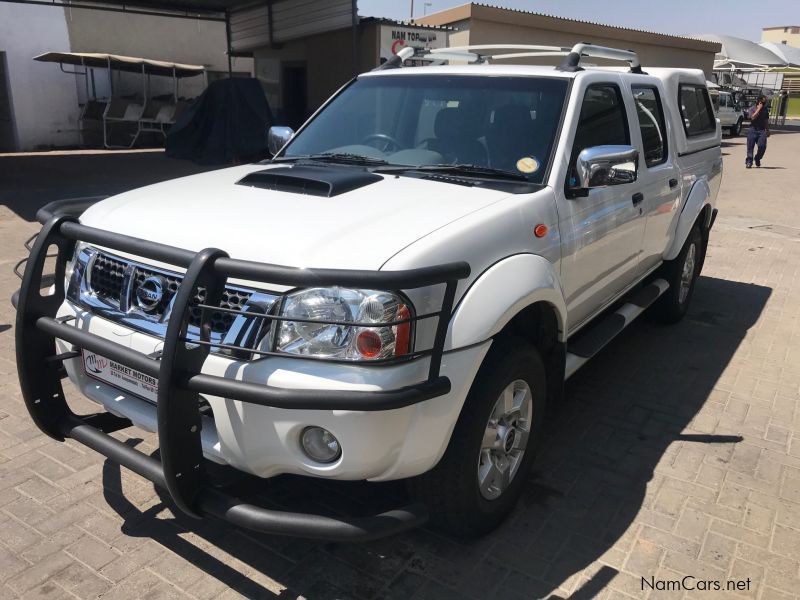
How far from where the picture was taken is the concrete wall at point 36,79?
60.3 ft

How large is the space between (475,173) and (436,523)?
1.67 meters

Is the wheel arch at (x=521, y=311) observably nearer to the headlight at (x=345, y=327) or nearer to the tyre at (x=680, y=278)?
the headlight at (x=345, y=327)

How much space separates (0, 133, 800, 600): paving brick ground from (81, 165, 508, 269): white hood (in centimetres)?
132

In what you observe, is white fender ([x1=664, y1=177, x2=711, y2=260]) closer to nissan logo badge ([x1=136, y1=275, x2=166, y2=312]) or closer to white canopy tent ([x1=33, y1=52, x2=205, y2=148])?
nissan logo badge ([x1=136, y1=275, x2=166, y2=312])

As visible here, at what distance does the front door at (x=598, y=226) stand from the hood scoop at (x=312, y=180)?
39.0 inches

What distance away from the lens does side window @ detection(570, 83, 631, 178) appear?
3.60 m

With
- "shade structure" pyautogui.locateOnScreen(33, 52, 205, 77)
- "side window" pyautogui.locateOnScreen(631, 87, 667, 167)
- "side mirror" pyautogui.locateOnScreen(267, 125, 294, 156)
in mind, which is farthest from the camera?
"shade structure" pyautogui.locateOnScreen(33, 52, 205, 77)

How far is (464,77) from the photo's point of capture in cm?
389

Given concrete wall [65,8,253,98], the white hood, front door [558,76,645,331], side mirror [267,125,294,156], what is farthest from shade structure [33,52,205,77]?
front door [558,76,645,331]

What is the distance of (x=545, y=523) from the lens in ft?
10.3

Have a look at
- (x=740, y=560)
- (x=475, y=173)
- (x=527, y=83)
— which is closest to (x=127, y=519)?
(x=475, y=173)

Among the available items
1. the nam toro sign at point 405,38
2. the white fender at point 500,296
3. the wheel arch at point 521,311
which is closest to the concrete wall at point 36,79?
the nam toro sign at point 405,38

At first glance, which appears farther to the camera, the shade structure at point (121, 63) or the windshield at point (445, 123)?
the shade structure at point (121, 63)

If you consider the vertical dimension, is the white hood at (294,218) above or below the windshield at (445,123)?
below
